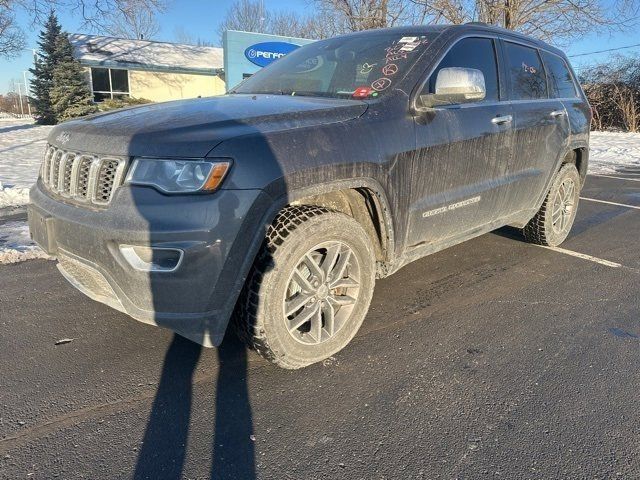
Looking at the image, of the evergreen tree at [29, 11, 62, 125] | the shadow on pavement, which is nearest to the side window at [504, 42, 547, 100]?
the shadow on pavement

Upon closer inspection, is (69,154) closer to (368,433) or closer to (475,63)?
(368,433)

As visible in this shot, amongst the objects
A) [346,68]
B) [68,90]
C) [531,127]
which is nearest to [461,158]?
[346,68]

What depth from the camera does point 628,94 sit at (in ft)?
73.2

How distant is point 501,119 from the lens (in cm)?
353

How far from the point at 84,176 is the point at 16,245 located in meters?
2.77

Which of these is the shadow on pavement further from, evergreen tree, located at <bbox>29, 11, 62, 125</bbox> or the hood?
evergreen tree, located at <bbox>29, 11, 62, 125</bbox>

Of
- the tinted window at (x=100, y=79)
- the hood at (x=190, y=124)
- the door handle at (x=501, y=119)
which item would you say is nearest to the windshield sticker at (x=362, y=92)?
the hood at (x=190, y=124)

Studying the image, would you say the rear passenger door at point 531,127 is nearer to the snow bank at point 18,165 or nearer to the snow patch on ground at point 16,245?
the snow patch on ground at point 16,245

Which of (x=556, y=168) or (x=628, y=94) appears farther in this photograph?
(x=628, y=94)

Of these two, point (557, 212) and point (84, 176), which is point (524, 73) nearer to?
point (557, 212)

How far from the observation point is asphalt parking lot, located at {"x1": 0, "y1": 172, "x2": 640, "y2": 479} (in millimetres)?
1954

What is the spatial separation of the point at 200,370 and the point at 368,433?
983 mm

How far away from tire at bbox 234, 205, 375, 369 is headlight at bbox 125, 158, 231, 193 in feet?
1.35

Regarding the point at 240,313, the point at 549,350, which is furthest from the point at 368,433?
the point at 549,350
